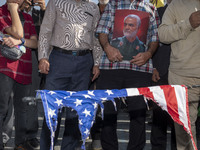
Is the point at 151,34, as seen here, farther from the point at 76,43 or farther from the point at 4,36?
the point at 4,36

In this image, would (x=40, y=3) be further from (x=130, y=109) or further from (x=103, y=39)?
(x=130, y=109)

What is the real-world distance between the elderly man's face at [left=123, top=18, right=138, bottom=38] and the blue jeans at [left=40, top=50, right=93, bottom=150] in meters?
0.51

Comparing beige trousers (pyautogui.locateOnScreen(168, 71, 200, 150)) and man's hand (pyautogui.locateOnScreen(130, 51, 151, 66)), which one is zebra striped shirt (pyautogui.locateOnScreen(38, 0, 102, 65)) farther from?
beige trousers (pyautogui.locateOnScreen(168, 71, 200, 150))

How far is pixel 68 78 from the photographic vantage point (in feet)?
11.0

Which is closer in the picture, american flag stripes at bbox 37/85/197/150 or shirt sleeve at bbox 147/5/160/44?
american flag stripes at bbox 37/85/197/150

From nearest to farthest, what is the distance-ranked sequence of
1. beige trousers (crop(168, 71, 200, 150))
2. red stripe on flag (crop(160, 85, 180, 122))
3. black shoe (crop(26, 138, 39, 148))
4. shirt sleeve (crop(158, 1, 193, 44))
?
red stripe on flag (crop(160, 85, 180, 122))
shirt sleeve (crop(158, 1, 193, 44))
beige trousers (crop(168, 71, 200, 150))
black shoe (crop(26, 138, 39, 148))

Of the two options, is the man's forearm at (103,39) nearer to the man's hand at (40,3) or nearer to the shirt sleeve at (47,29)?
the shirt sleeve at (47,29)

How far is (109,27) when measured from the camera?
3.33 m

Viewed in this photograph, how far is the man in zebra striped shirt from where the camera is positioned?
3.31m

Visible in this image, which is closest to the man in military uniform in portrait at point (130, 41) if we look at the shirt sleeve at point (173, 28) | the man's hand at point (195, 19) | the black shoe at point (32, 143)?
the shirt sleeve at point (173, 28)

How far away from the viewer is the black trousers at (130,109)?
129 inches

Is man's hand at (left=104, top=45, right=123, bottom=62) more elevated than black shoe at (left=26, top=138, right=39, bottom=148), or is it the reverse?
man's hand at (left=104, top=45, right=123, bottom=62)

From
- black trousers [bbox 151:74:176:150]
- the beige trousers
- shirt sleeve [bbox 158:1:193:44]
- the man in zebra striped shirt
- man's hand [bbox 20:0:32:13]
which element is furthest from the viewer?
man's hand [bbox 20:0:32:13]

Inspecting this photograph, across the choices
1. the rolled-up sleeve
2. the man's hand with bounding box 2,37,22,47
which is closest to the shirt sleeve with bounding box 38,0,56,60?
the man's hand with bounding box 2,37,22,47
